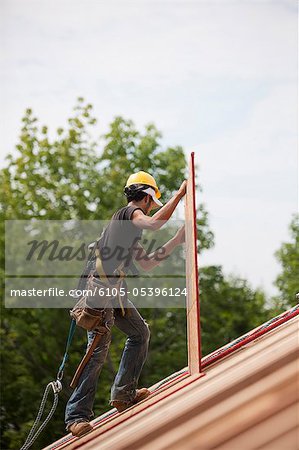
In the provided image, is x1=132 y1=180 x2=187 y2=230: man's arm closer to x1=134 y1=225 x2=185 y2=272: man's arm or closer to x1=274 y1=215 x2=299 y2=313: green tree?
x1=134 y1=225 x2=185 y2=272: man's arm

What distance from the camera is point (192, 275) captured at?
3492mm

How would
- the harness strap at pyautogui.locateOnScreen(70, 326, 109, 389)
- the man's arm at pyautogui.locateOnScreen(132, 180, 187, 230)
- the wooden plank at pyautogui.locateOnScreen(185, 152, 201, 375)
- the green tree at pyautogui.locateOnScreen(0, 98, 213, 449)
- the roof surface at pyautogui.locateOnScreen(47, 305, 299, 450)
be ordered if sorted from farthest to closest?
the green tree at pyautogui.locateOnScreen(0, 98, 213, 449), the harness strap at pyautogui.locateOnScreen(70, 326, 109, 389), the man's arm at pyautogui.locateOnScreen(132, 180, 187, 230), the wooden plank at pyautogui.locateOnScreen(185, 152, 201, 375), the roof surface at pyautogui.locateOnScreen(47, 305, 299, 450)

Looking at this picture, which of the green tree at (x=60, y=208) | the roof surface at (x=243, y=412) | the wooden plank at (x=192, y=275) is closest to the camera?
the roof surface at (x=243, y=412)

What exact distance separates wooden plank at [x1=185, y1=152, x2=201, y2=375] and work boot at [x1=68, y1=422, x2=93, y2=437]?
2.43 ft

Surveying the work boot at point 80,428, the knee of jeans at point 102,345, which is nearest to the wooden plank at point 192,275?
the knee of jeans at point 102,345

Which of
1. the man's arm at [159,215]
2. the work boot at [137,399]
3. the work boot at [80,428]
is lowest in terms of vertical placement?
the work boot at [80,428]

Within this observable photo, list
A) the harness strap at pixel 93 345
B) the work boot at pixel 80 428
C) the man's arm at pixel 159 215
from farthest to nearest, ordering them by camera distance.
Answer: the harness strap at pixel 93 345, the work boot at pixel 80 428, the man's arm at pixel 159 215

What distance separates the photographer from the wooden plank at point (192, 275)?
339 centimetres

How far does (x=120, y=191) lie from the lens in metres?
19.6

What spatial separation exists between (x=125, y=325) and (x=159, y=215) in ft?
2.47

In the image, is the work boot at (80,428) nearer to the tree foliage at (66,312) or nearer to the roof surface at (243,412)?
the roof surface at (243,412)

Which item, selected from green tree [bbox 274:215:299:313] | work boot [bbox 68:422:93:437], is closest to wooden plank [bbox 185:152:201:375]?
work boot [bbox 68:422:93:437]

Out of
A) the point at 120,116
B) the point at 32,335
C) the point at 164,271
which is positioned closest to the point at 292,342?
the point at 164,271

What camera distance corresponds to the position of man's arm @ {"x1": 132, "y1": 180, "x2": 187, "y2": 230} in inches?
143
